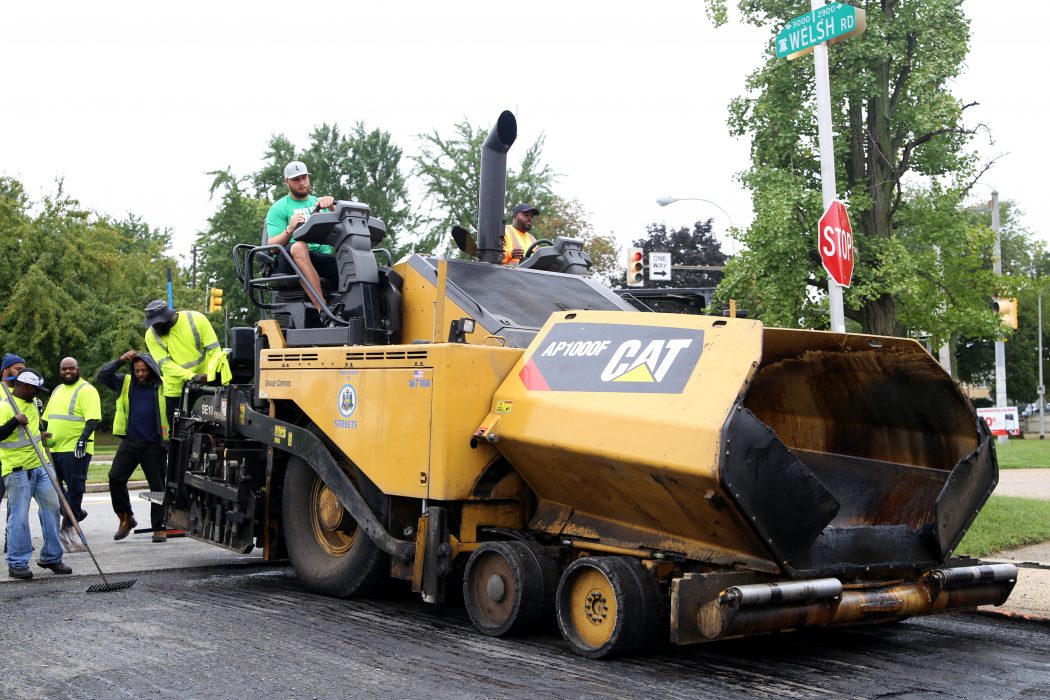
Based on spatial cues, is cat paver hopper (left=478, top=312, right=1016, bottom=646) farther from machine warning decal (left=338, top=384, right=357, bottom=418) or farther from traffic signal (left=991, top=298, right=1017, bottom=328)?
traffic signal (left=991, top=298, right=1017, bottom=328)

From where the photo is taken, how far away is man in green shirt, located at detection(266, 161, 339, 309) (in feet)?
25.9

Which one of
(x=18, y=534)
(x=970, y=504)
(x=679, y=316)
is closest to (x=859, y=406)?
(x=970, y=504)

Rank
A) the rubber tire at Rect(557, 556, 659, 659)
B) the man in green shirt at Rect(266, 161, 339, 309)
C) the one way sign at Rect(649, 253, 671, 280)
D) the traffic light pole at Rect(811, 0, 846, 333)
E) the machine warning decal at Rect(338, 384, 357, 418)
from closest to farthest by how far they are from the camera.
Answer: the rubber tire at Rect(557, 556, 659, 659)
the machine warning decal at Rect(338, 384, 357, 418)
the man in green shirt at Rect(266, 161, 339, 309)
the traffic light pole at Rect(811, 0, 846, 333)
the one way sign at Rect(649, 253, 671, 280)

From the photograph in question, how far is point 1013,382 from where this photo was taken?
5975cm

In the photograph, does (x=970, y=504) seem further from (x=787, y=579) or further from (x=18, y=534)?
(x=18, y=534)

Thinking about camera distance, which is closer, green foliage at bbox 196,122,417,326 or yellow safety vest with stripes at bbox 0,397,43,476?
yellow safety vest with stripes at bbox 0,397,43,476

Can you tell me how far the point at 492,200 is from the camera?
8336 millimetres

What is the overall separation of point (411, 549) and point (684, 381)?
2.04 metres

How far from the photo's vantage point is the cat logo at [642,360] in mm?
5508

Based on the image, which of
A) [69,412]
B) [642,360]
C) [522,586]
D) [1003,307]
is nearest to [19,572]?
[69,412]

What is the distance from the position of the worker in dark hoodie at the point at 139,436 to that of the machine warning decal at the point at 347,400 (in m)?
3.65

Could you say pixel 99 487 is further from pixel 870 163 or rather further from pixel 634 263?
pixel 870 163

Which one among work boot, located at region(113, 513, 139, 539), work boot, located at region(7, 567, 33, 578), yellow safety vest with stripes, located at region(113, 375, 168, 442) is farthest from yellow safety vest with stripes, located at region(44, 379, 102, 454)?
work boot, located at region(7, 567, 33, 578)

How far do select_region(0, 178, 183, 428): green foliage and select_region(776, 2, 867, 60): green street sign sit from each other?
2472 cm
